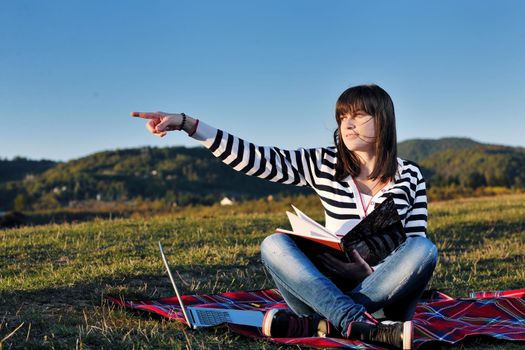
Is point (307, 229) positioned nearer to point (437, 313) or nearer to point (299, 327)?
point (299, 327)

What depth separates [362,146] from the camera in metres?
3.89

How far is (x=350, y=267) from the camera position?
12.1 ft

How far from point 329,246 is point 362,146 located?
0.72 metres

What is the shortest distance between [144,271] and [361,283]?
259 cm

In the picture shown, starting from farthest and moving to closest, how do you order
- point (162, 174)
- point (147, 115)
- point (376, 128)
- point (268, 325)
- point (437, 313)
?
point (162, 174) < point (437, 313) < point (376, 128) < point (147, 115) < point (268, 325)

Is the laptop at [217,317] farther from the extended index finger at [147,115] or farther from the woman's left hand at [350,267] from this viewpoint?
the extended index finger at [147,115]

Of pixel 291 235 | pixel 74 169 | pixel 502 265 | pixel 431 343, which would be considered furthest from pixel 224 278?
pixel 74 169

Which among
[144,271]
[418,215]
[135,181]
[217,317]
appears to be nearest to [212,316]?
[217,317]

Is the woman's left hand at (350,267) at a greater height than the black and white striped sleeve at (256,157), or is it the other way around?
the black and white striped sleeve at (256,157)

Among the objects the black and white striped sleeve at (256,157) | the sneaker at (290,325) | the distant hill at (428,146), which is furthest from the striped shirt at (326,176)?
the distant hill at (428,146)

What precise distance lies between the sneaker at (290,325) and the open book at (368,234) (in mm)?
421

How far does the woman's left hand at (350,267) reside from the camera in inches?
144

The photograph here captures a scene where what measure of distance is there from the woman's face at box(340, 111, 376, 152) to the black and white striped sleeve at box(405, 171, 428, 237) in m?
0.46

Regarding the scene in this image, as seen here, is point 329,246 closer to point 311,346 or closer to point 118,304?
point 311,346
